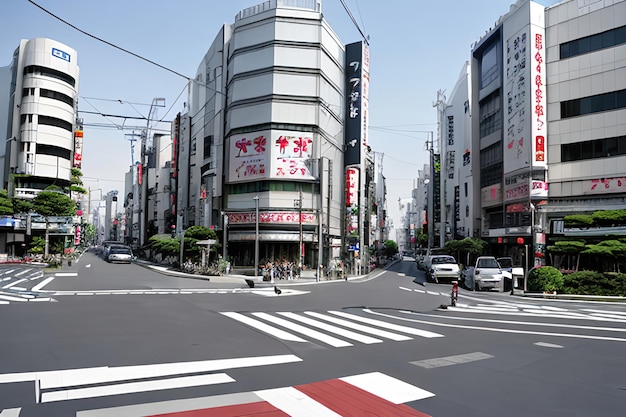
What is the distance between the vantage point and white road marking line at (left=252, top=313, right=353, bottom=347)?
12.3 m

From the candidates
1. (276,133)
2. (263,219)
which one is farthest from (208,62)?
(263,219)

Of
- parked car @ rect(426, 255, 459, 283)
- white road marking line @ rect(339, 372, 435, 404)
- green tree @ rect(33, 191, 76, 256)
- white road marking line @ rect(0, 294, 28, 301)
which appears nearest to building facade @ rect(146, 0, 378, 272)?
parked car @ rect(426, 255, 459, 283)

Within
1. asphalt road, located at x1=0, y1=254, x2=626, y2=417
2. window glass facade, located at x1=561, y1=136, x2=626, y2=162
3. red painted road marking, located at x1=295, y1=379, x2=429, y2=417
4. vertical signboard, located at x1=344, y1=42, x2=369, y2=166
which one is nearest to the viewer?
red painted road marking, located at x1=295, y1=379, x2=429, y2=417

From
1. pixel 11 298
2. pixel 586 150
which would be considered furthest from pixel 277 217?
pixel 11 298

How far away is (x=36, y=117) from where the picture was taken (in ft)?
205

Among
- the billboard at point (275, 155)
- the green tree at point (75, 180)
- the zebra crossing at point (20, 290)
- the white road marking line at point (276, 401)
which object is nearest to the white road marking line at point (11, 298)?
the zebra crossing at point (20, 290)

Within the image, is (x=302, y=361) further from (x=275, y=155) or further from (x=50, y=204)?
(x=50, y=204)

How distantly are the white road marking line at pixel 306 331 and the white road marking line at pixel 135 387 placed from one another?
419 centimetres

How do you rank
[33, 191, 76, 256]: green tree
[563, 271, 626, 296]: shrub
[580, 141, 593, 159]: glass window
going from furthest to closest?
[33, 191, 76, 256]: green tree < [580, 141, 593, 159]: glass window < [563, 271, 626, 296]: shrub

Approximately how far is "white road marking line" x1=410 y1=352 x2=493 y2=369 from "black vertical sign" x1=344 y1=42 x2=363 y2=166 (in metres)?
46.4

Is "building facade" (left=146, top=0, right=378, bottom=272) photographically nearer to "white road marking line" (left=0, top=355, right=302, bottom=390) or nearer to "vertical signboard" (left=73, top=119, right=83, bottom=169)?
"vertical signboard" (left=73, top=119, right=83, bottom=169)

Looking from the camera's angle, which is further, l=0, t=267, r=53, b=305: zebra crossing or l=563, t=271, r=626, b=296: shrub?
l=563, t=271, r=626, b=296: shrub

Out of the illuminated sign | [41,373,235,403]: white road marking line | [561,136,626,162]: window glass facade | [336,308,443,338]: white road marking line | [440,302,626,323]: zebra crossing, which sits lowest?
[440,302,626,323]: zebra crossing

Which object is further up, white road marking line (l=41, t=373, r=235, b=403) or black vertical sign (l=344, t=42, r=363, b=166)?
black vertical sign (l=344, t=42, r=363, b=166)
